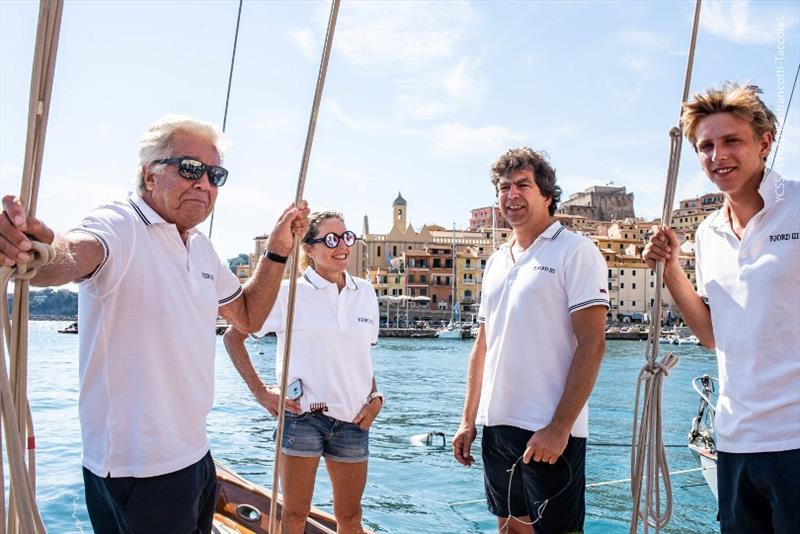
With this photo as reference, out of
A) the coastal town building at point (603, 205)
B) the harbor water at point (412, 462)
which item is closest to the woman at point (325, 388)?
the harbor water at point (412, 462)

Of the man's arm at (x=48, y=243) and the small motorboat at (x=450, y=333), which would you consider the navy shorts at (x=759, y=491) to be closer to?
the man's arm at (x=48, y=243)

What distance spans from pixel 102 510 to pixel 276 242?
2.90ft

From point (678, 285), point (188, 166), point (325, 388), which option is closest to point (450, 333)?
point (325, 388)

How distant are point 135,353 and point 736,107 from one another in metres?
1.70

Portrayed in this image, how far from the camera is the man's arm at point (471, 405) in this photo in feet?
9.12

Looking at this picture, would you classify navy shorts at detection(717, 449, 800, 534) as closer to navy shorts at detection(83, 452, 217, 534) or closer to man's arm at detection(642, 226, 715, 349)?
man's arm at detection(642, 226, 715, 349)

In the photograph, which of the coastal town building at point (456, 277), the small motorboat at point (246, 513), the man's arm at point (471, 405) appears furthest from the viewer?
the coastal town building at point (456, 277)

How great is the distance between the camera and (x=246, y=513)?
3.43 meters

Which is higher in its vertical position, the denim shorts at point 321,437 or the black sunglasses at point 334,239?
the black sunglasses at point 334,239

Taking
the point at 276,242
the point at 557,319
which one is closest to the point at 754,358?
the point at 557,319

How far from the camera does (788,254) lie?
6.09 feet

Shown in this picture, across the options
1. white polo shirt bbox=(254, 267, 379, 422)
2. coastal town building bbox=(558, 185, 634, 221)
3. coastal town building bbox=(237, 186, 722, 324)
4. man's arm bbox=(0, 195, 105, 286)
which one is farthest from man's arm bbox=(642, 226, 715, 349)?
coastal town building bbox=(558, 185, 634, 221)

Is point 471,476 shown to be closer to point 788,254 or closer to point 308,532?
point 308,532

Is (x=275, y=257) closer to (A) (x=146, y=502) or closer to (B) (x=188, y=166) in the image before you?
(B) (x=188, y=166)
